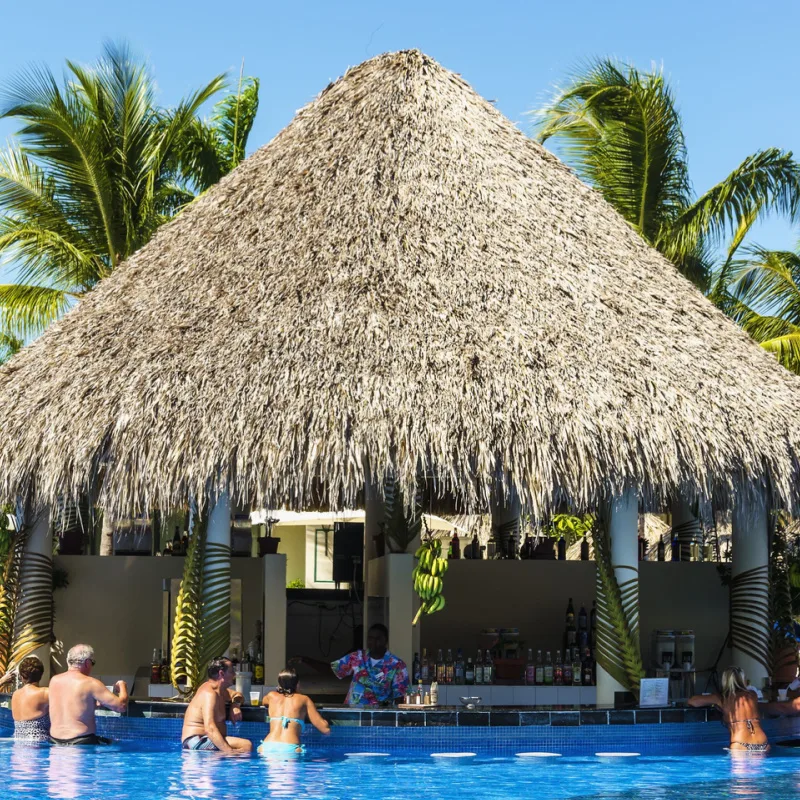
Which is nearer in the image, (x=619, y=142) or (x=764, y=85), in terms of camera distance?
(x=764, y=85)

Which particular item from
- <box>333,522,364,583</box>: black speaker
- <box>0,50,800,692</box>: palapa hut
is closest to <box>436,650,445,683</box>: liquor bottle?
<box>0,50,800,692</box>: palapa hut

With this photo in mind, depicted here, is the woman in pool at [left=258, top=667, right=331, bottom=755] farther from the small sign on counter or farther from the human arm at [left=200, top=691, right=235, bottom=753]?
the small sign on counter

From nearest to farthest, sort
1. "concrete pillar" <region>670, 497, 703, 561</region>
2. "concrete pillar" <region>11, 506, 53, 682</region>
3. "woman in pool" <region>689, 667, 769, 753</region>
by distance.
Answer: "woman in pool" <region>689, 667, 769, 753</region>, "concrete pillar" <region>11, 506, 53, 682</region>, "concrete pillar" <region>670, 497, 703, 561</region>

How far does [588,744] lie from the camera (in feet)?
29.8

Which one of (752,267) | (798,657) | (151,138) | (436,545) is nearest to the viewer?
(436,545)

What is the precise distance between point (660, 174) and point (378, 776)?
41.9ft

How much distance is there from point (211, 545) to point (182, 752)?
171 centimetres

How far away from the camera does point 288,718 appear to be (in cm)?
859

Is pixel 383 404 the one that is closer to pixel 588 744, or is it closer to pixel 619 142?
pixel 588 744

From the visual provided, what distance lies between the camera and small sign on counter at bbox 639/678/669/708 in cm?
929

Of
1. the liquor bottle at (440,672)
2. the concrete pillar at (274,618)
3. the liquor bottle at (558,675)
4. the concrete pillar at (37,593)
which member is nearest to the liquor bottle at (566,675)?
the liquor bottle at (558,675)

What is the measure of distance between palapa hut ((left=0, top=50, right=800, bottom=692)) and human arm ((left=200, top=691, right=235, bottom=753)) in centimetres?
146

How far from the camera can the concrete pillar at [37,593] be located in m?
11.0

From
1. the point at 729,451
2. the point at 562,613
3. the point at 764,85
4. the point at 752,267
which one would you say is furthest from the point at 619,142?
the point at 729,451
